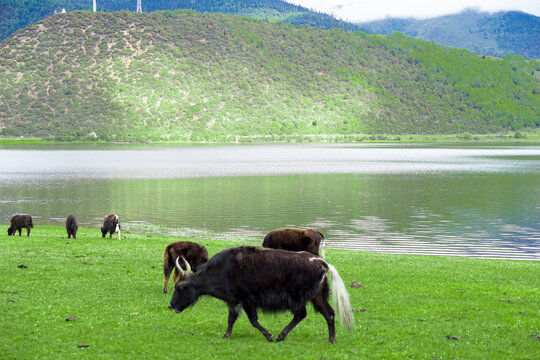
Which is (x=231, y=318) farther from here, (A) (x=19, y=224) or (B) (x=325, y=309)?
(A) (x=19, y=224)

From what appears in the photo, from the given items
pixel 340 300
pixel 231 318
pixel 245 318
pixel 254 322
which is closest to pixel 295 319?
pixel 254 322

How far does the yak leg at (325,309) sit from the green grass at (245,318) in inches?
10.7

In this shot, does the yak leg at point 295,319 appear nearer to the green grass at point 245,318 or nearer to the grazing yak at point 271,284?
the grazing yak at point 271,284

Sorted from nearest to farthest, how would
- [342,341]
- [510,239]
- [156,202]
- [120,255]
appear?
[342,341] < [120,255] < [510,239] < [156,202]

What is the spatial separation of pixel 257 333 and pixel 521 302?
793 centimetres

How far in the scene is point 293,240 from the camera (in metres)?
17.5

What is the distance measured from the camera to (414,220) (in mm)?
48188

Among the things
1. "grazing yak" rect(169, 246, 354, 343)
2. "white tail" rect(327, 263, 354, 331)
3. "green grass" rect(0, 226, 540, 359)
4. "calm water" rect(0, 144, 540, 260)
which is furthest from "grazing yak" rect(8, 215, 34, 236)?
"white tail" rect(327, 263, 354, 331)

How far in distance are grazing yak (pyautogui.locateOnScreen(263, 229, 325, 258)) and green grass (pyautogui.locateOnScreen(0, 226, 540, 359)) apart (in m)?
1.97

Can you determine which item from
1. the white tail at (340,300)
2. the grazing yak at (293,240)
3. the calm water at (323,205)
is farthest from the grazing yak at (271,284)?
the calm water at (323,205)

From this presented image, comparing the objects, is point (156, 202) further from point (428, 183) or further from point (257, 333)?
point (257, 333)

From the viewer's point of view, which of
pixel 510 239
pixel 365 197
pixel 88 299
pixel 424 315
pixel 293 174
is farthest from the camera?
pixel 293 174

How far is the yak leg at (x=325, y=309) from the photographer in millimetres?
11469

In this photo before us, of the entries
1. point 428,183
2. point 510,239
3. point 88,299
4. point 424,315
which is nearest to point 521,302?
point 424,315
